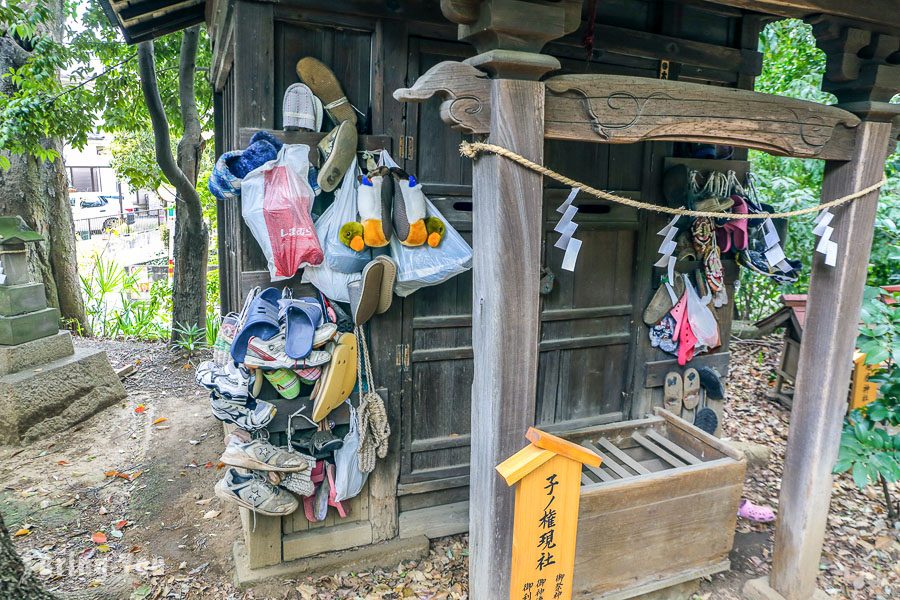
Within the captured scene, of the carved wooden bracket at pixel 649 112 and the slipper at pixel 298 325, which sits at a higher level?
the carved wooden bracket at pixel 649 112

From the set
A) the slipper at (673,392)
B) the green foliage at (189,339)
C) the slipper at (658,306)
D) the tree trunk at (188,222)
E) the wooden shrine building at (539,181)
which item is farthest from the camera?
the green foliage at (189,339)

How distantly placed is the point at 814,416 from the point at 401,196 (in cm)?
250

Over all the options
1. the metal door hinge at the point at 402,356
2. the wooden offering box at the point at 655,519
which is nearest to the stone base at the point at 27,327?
the metal door hinge at the point at 402,356

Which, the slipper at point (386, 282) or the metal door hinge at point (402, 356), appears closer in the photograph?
the slipper at point (386, 282)

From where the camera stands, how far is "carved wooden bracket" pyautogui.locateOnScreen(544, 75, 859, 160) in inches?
89.8

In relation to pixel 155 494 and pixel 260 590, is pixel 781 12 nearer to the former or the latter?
pixel 260 590

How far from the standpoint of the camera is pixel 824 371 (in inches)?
119

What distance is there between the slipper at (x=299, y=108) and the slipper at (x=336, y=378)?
3.79ft

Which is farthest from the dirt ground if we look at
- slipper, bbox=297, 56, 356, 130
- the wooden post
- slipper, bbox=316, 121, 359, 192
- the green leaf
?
slipper, bbox=297, 56, 356, 130

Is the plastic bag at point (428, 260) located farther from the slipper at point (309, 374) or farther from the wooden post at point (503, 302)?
the wooden post at point (503, 302)

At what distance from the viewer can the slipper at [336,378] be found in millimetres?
3195

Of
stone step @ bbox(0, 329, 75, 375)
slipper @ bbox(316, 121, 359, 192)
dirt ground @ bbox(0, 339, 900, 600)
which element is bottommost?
dirt ground @ bbox(0, 339, 900, 600)

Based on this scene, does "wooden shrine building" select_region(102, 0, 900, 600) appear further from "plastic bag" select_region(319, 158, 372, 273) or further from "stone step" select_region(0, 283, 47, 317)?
"stone step" select_region(0, 283, 47, 317)

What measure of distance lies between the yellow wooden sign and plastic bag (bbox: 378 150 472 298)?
1206mm
